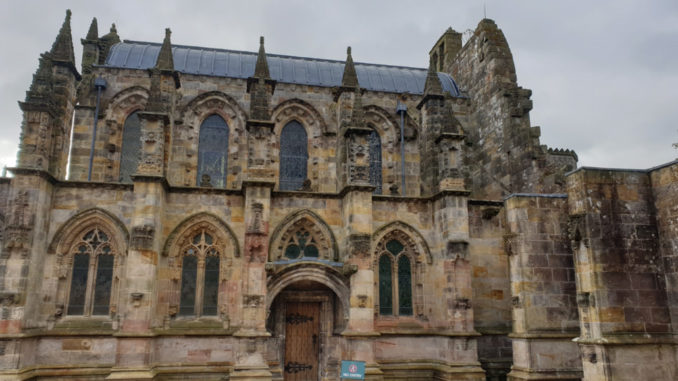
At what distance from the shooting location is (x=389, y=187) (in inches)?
794

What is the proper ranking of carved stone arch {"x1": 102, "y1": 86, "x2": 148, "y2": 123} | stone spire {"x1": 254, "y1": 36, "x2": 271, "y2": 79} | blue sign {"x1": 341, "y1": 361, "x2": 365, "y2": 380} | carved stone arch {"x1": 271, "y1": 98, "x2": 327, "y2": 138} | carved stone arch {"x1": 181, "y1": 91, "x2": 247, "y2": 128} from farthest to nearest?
carved stone arch {"x1": 271, "y1": 98, "x2": 327, "y2": 138} → carved stone arch {"x1": 181, "y1": 91, "x2": 247, "y2": 128} → carved stone arch {"x1": 102, "y1": 86, "x2": 148, "y2": 123} → stone spire {"x1": 254, "y1": 36, "x2": 271, "y2": 79} → blue sign {"x1": 341, "y1": 361, "x2": 365, "y2": 380}

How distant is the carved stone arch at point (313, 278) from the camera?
15508mm

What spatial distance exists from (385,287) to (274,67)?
10.7 m

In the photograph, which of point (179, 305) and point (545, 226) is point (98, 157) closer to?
point (179, 305)

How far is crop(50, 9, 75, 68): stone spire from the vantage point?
16.6 metres

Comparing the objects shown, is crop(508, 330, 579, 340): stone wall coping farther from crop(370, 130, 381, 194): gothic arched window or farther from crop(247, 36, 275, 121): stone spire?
crop(247, 36, 275, 121): stone spire

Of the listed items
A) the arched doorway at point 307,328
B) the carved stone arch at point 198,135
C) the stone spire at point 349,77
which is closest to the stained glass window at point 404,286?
the arched doorway at point 307,328

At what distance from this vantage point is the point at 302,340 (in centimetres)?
1667

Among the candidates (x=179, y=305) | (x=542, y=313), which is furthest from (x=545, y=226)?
(x=179, y=305)

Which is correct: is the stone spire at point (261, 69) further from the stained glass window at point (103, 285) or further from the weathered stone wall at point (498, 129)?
the weathered stone wall at point (498, 129)

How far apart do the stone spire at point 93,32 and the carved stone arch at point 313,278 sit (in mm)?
12882

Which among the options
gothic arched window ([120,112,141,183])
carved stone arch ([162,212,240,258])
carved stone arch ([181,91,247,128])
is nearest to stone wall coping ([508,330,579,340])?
carved stone arch ([162,212,240,258])

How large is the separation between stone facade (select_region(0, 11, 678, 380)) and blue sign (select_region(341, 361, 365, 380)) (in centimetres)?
207

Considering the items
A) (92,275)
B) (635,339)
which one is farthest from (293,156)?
(635,339)
